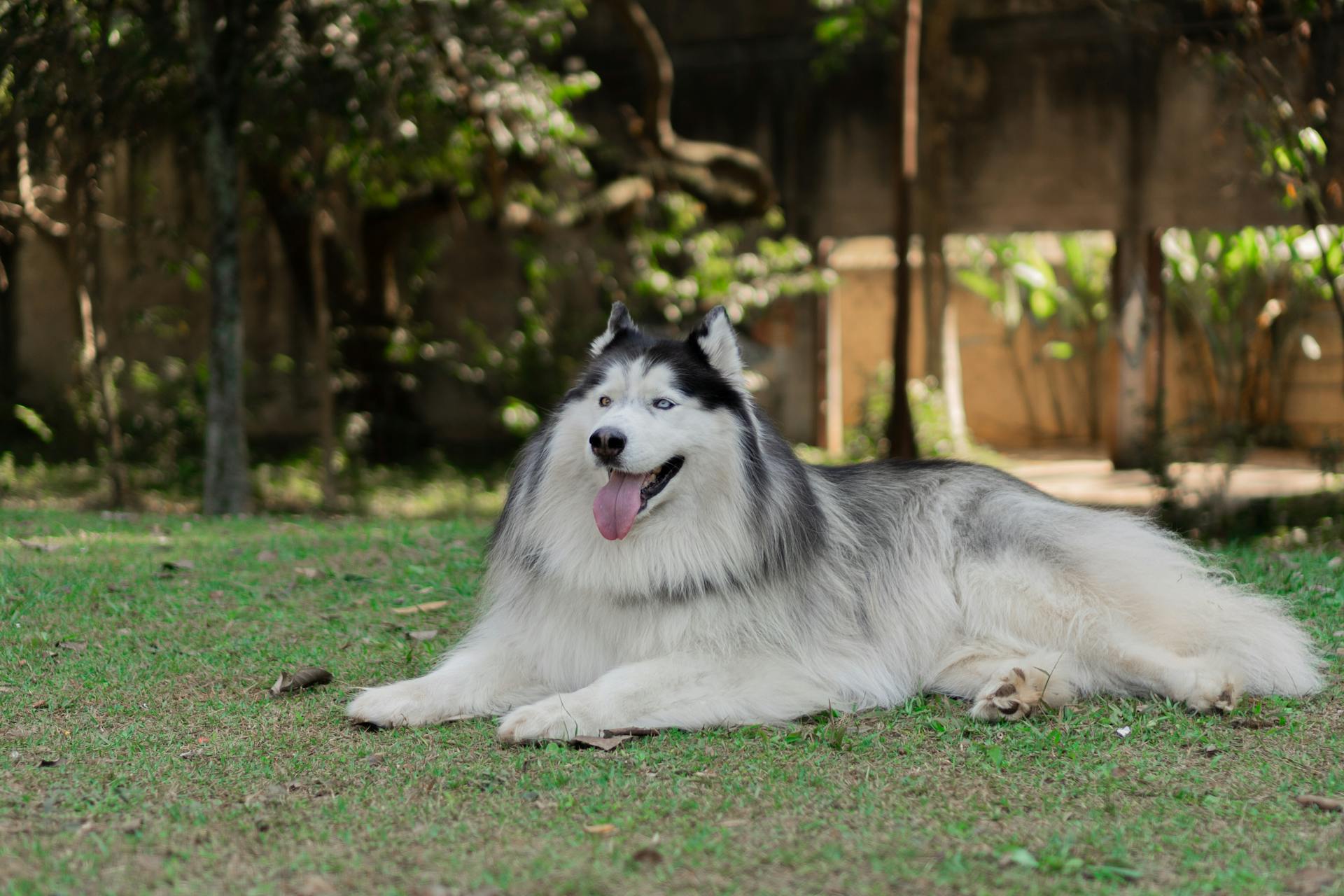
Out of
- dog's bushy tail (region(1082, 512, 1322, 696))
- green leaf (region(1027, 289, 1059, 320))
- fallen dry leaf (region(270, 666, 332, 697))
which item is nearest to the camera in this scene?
dog's bushy tail (region(1082, 512, 1322, 696))

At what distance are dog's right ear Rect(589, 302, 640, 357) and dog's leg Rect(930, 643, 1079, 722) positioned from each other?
159cm

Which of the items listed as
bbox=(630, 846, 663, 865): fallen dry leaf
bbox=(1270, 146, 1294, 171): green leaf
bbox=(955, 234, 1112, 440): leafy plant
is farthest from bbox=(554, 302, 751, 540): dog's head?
bbox=(955, 234, 1112, 440): leafy plant

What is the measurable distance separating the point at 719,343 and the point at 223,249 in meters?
Answer: 6.08

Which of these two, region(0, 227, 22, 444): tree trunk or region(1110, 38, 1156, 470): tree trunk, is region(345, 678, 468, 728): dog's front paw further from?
region(0, 227, 22, 444): tree trunk

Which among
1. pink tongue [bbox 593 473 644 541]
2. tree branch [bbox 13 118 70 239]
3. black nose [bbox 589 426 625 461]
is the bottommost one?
pink tongue [bbox 593 473 644 541]

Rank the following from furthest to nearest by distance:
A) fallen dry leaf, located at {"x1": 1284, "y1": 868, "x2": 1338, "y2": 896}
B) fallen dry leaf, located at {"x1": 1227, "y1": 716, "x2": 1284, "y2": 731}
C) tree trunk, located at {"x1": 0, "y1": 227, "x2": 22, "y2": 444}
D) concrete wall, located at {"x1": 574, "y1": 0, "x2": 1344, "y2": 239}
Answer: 1. tree trunk, located at {"x1": 0, "y1": 227, "x2": 22, "y2": 444}
2. concrete wall, located at {"x1": 574, "y1": 0, "x2": 1344, "y2": 239}
3. fallen dry leaf, located at {"x1": 1227, "y1": 716, "x2": 1284, "y2": 731}
4. fallen dry leaf, located at {"x1": 1284, "y1": 868, "x2": 1338, "y2": 896}

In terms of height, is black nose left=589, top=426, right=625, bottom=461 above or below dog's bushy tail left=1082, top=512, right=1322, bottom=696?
above

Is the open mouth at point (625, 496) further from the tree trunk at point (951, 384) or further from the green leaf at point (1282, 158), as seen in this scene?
the tree trunk at point (951, 384)

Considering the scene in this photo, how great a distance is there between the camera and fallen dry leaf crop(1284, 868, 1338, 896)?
8.28ft

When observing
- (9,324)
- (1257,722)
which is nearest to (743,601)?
(1257,722)

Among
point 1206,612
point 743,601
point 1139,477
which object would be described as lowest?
point 1139,477

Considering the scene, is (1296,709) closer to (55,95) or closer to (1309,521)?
(1309,521)

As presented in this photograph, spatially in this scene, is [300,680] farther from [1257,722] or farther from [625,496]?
[1257,722]

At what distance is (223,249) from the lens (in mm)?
8945
